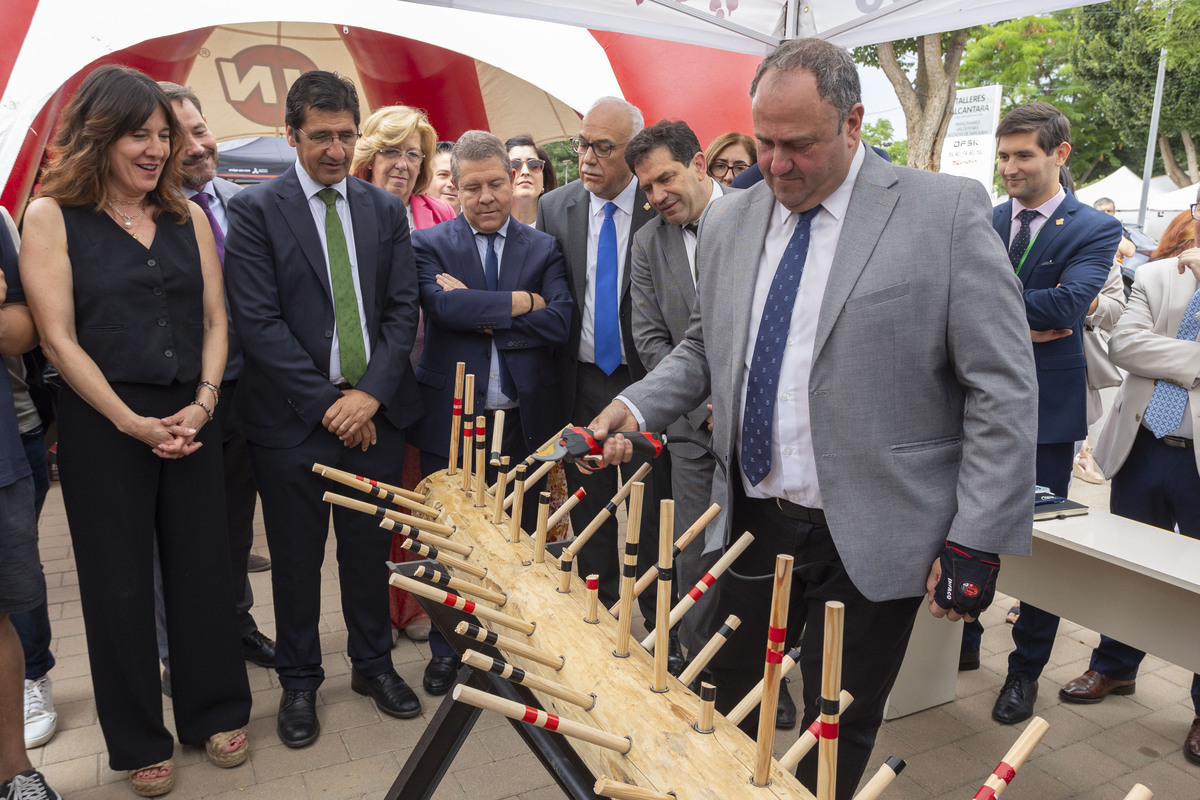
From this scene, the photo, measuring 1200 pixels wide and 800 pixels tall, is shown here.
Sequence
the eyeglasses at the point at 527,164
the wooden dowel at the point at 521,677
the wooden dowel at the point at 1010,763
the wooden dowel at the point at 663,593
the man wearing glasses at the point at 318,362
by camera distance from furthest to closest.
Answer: the eyeglasses at the point at 527,164
the man wearing glasses at the point at 318,362
the wooden dowel at the point at 663,593
the wooden dowel at the point at 521,677
the wooden dowel at the point at 1010,763

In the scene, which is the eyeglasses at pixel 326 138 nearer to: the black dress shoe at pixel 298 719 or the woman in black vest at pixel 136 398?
the woman in black vest at pixel 136 398

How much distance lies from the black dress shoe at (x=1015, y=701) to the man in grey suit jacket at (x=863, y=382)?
57.6 inches

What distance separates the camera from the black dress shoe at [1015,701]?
3.37 metres

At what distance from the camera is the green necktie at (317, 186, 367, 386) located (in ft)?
10.2

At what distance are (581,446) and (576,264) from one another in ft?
6.03

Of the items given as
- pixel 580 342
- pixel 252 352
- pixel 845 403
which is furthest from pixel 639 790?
pixel 580 342

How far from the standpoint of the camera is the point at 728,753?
148cm

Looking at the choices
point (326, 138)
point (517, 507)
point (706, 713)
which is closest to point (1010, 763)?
point (706, 713)

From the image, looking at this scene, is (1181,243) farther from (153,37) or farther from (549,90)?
(153,37)

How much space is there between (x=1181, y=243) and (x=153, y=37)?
6.13m

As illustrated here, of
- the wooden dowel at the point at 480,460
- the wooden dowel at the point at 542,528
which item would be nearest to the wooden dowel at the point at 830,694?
the wooden dowel at the point at 542,528

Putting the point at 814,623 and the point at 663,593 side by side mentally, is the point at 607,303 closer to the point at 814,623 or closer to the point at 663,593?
the point at 814,623

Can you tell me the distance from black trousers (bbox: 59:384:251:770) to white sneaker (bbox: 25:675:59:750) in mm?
486

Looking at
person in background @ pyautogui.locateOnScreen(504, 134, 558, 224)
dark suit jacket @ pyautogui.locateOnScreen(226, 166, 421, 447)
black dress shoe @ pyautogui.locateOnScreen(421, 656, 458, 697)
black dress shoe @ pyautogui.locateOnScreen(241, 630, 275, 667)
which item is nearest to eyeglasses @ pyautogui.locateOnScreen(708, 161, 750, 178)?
person in background @ pyautogui.locateOnScreen(504, 134, 558, 224)
